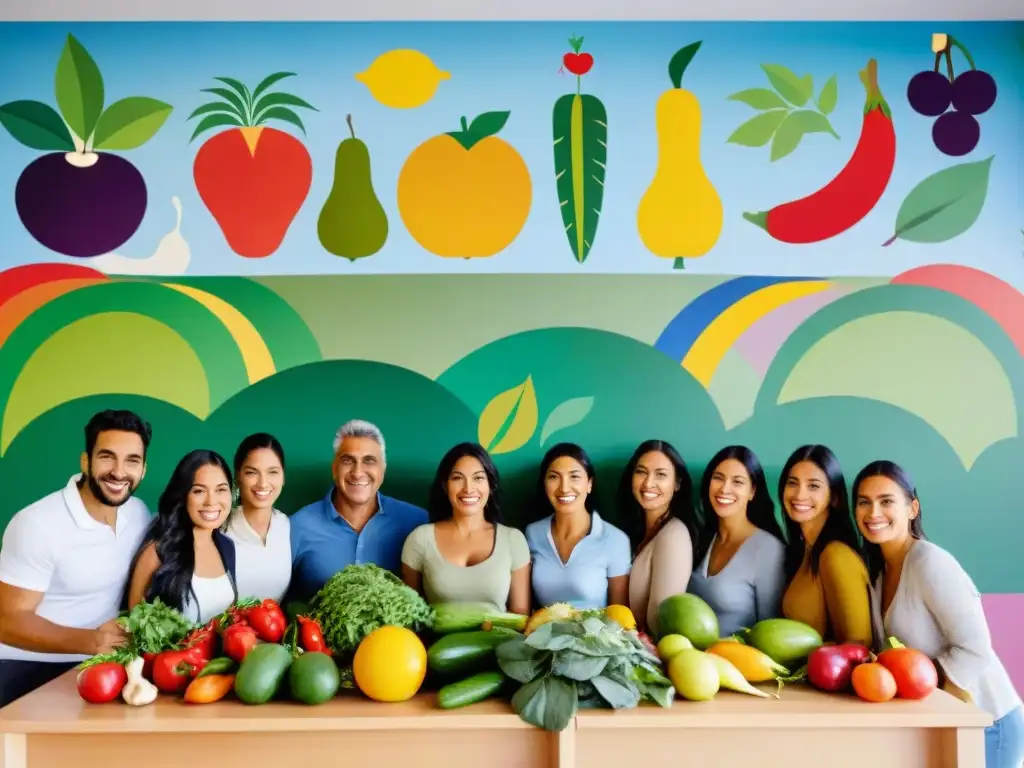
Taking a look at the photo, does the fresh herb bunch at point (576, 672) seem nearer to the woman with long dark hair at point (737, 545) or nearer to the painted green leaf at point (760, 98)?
the woman with long dark hair at point (737, 545)

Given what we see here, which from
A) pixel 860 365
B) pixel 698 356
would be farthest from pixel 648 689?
pixel 860 365

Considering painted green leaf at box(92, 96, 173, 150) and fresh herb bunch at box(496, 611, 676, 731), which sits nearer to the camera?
fresh herb bunch at box(496, 611, 676, 731)

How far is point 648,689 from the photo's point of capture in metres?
2.27

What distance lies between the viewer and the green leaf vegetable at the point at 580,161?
10.3ft

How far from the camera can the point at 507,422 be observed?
3.11 m

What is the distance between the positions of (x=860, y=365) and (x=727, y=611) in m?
1.04

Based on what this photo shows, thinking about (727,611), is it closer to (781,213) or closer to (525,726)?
(525,726)

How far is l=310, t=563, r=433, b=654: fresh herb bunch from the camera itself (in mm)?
2417

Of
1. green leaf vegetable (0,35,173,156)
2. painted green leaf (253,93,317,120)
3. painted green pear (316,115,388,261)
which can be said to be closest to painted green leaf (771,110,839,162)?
painted green pear (316,115,388,261)

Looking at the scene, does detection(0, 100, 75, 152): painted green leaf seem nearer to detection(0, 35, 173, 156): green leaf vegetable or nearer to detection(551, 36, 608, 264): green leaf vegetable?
detection(0, 35, 173, 156): green leaf vegetable

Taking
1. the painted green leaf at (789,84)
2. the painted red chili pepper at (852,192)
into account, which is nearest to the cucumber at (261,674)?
the painted red chili pepper at (852,192)

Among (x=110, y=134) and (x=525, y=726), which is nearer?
(x=525, y=726)

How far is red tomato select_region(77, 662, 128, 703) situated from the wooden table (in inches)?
1.6

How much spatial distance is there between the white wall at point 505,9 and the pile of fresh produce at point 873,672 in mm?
2236
